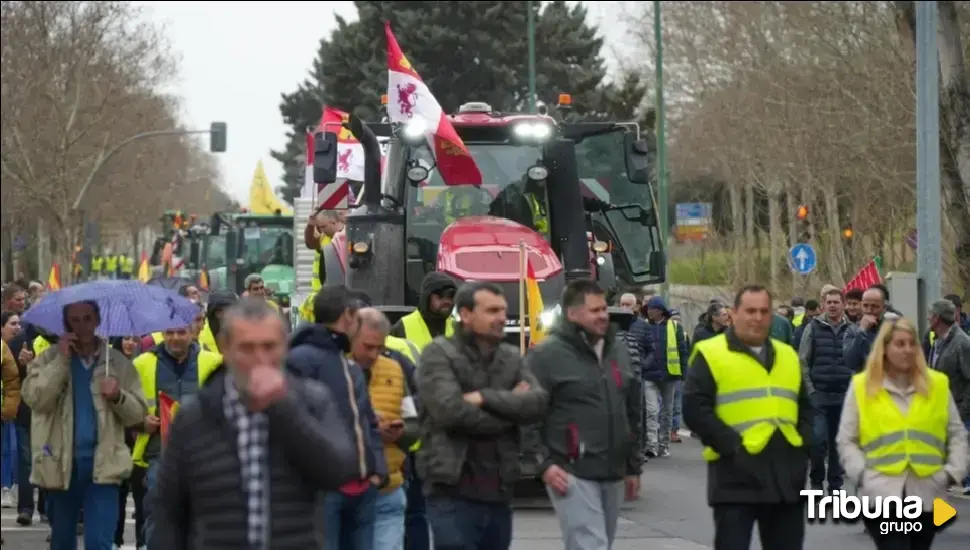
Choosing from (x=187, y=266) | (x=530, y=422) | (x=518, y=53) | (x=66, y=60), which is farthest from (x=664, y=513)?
(x=66, y=60)

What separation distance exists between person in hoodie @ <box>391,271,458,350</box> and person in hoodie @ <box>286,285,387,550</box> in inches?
95.0

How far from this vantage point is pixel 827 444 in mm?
17344

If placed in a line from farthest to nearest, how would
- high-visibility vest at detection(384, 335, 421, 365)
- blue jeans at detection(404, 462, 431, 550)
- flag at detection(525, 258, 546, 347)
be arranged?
flag at detection(525, 258, 546, 347) < blue jeans at detection(404, 462, 431, 550) < high-visibility vest at detection(384, 335, 421, 365)

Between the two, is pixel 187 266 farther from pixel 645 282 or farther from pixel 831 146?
pixel 645 282

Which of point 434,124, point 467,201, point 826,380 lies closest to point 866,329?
point 826,380

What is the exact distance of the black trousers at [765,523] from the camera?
952cm

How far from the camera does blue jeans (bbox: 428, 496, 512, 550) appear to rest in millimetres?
9297

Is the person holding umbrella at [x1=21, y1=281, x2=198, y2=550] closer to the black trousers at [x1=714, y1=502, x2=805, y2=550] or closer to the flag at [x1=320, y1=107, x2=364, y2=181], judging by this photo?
the black trousers at [x1=714, y1=502, x2=805, y2=550]

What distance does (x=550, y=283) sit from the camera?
57.1 feet

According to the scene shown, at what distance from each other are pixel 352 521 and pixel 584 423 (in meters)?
1.26

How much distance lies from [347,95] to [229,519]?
57.3 metres

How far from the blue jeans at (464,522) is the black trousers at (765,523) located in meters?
1.06

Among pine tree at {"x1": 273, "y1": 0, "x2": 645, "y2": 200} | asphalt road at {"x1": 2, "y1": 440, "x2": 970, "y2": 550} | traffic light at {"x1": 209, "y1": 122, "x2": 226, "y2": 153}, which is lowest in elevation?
asphalt road at {"x1": 2, "y1": 440, "x2": 970, "y2": 550}

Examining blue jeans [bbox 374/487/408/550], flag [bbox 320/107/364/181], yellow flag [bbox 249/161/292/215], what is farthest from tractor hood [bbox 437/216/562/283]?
yellow flag [bbox 249/161/292/215]
